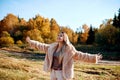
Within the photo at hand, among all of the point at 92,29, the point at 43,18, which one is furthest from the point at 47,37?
the point at 92,29

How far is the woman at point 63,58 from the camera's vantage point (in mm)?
5887

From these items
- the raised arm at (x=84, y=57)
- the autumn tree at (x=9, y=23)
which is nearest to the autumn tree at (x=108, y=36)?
the autumn tree at (x=9, y=23)

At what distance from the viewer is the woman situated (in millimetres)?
5887

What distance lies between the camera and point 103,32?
5531cm

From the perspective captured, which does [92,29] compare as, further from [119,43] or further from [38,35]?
[38,35]

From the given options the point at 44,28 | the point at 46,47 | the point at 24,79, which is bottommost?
the point at 24,79

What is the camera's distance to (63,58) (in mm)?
5938

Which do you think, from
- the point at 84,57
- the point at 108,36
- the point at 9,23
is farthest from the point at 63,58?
the point at 9,23

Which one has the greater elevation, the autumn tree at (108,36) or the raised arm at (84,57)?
the autumn tree at (108,36)

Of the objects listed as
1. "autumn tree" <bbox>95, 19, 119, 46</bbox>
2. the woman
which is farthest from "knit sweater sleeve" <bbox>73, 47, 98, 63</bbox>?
"autumn tree" <bbox>95, 19, 119, 46</bbox>

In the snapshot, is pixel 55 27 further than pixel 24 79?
Yes

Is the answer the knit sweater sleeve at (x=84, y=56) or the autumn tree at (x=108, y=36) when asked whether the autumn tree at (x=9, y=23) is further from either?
the knit sweater sleeve at (x=84, y=56)

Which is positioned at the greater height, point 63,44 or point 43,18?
point 43,18

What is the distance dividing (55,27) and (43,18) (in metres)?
4.33
